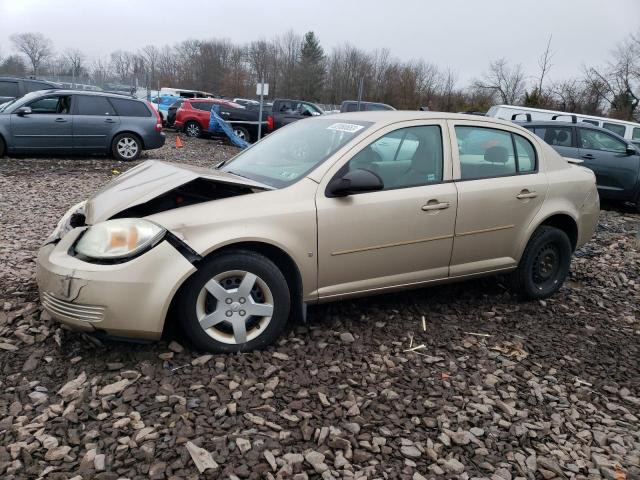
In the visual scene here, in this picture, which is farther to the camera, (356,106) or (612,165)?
(356,106)

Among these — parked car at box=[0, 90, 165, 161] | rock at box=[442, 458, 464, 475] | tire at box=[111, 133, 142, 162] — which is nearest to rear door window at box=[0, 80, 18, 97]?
parked car at box=[0, 90, 165, 161]

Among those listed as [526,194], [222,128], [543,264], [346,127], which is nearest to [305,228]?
[346,127]

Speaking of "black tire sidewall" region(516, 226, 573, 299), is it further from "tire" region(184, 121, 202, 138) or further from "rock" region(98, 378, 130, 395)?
"tire" region(184, 121, 202, 138)

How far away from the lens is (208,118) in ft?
64.2

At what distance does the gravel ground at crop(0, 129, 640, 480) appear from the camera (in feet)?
8.27

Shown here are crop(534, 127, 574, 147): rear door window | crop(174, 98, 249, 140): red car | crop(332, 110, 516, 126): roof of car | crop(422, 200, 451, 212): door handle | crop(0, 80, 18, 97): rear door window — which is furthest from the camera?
crop(174, 98, 249, 140): red car

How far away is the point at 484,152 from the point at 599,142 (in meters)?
7.32

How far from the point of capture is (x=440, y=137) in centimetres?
408

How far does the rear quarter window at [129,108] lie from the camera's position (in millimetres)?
12258

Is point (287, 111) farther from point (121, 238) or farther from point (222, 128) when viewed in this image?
point (121, 238)

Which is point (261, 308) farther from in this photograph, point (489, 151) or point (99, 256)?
point (489, 151)

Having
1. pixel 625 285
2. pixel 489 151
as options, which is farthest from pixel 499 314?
pixel 625 285

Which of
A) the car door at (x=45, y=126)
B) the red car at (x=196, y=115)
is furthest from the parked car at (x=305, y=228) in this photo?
the red car at (x=196, y=115)

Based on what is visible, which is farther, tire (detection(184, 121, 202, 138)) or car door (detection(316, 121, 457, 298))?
tire (detection(184, 121, 202, 138))
